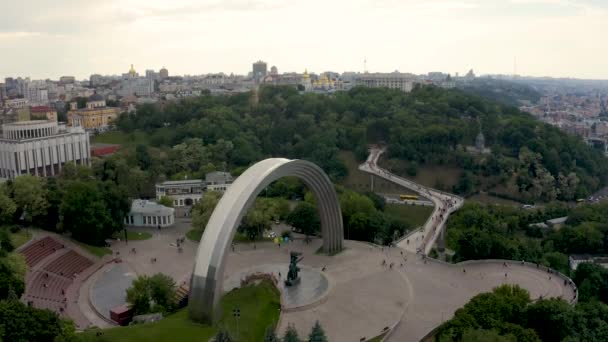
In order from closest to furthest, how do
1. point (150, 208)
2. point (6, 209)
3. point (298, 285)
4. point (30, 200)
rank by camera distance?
point (298, 285) → point (6, 209) → point (30, 200) → point (150, 208)

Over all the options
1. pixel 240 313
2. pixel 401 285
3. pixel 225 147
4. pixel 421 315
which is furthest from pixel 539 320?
pixel 225 147

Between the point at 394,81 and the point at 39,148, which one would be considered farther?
the point at 394,81

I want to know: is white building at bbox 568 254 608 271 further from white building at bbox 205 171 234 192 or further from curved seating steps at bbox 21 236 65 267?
curved seating steps at bbox 21 236 65 267

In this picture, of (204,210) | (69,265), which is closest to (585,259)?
(204,210)

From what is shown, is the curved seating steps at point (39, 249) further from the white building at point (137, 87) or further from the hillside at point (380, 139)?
the white building at point (137, 87)

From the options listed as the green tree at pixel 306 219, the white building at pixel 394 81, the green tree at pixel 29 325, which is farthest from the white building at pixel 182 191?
the white building at pixel 394 81

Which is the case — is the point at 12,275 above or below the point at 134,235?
above

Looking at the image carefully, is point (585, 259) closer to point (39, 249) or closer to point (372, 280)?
point (372, 280)

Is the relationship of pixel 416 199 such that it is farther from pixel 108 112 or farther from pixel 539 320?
pixel 108 112
